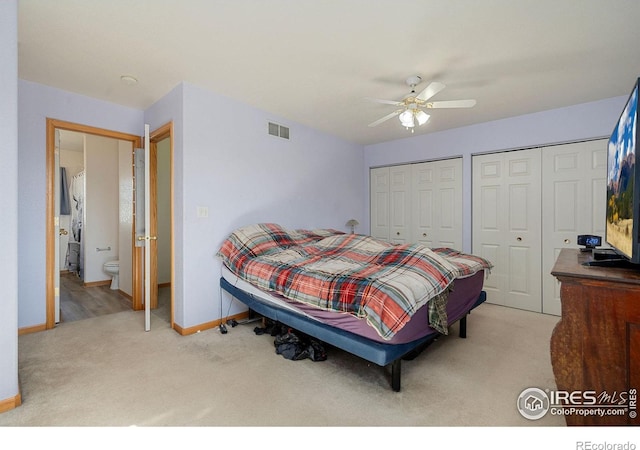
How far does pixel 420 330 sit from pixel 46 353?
2.98 metres

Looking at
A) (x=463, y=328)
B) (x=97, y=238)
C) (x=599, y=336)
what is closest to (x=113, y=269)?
(x=97, y=238)

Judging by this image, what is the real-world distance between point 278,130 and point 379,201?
7.24 ft

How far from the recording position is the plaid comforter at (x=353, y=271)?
1.73 meters

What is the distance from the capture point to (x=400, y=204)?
4.79 meters

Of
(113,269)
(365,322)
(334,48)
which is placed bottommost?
(113,269)

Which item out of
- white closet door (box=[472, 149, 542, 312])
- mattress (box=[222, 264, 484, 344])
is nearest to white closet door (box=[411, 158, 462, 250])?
white closet door (box=[472, 149, 542, 312])

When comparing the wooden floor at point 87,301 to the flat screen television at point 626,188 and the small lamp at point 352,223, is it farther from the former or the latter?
the flat screen television at point 626,188

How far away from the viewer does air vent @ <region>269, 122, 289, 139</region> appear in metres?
3.65

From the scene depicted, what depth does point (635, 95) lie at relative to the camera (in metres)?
1.21

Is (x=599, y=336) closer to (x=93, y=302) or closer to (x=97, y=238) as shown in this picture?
(x=93, y=302)

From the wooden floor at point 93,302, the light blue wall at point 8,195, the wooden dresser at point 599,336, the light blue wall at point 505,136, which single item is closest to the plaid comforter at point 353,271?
the wooden dresser at point 599,336

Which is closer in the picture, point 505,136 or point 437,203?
point 505,136

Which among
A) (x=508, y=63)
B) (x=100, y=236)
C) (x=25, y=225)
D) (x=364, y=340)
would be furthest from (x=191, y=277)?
(x=508, y=63)

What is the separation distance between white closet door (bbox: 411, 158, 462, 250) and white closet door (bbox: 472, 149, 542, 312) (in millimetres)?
237
